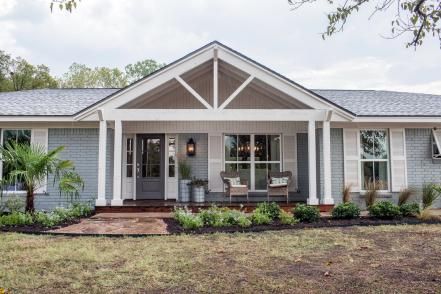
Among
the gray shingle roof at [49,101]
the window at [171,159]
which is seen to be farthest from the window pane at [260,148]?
the gray shingle roof at [49,101]

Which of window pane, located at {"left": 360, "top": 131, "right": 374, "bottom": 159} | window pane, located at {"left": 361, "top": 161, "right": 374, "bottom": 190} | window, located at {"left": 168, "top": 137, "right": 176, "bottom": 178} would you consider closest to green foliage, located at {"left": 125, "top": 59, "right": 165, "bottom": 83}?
window, located at {"left": 168, "top": 137, "right": 176, "bottom": 178}

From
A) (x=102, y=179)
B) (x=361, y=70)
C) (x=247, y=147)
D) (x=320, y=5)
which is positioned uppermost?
(x=361, y=70)

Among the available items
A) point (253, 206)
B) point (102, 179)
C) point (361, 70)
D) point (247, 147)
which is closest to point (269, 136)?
point (247, 147)

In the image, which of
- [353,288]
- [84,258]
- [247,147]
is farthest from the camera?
[247,147]

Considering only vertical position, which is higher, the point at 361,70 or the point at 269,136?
the point at 361,70

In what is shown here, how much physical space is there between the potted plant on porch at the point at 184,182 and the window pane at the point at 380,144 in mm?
5382

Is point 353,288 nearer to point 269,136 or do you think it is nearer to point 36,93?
point 269,136

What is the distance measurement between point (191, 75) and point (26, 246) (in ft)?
19.8

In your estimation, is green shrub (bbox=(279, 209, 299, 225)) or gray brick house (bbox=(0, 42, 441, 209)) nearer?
green shrub (bbox=(279, 209, 299, 225))

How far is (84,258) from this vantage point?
16.6 ft

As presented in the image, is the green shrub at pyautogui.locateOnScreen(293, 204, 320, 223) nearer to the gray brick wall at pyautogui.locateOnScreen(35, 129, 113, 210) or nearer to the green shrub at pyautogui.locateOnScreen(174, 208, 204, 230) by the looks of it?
the green shrub at pyautogui.locateOnScreen(174, 208, 204, 230)

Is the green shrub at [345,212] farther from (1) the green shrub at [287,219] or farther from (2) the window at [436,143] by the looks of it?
(2) the window at [436,143]

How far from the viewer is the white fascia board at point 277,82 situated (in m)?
9.08

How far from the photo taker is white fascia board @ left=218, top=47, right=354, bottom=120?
9078 millimetres
